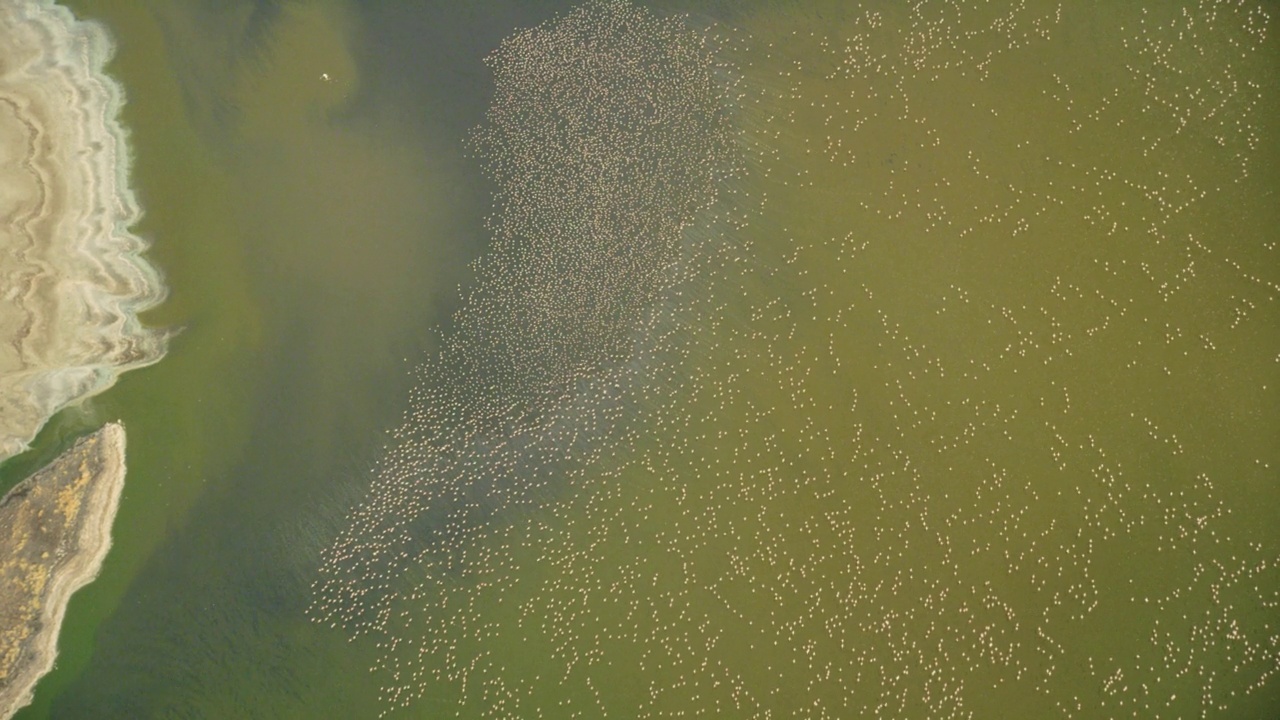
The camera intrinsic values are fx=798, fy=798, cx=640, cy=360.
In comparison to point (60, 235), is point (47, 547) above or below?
below

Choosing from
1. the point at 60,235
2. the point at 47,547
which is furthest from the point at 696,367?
the point at 60,235

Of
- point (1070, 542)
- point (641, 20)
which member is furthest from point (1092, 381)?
point (641, 20)

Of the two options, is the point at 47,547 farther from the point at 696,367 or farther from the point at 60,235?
the point at 696,367

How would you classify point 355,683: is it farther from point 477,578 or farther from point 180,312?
point 180,312

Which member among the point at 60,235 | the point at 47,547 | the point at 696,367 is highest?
the point at 60,235

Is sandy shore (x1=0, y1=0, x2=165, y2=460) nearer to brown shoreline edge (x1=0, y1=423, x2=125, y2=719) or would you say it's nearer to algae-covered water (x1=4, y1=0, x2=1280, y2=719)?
algae-covered water (x1=4, y1=0, x2=1280, y2=719)

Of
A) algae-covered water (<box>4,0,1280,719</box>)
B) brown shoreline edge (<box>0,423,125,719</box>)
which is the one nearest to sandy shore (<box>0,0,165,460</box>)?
algae-covered water (<box>4,0,1280,719</box>)

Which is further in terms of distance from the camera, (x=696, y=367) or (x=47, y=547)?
(x=696, y=367)
